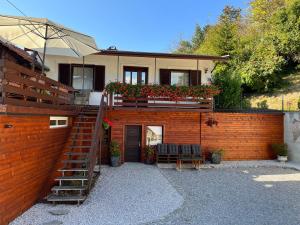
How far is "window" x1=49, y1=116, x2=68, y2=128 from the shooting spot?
8.79 m

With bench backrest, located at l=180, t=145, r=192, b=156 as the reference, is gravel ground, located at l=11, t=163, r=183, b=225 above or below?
below

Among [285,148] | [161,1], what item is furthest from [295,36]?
[161,1]

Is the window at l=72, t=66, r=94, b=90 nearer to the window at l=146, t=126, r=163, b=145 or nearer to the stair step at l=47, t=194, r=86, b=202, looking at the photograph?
the window at l=146, t=126, r=163, b=145

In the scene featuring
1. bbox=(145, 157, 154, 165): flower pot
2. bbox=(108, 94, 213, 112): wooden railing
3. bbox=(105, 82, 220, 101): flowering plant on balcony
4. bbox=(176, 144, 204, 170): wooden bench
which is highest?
bbox=(105, 82, 220, 101): flowering plant on balcony

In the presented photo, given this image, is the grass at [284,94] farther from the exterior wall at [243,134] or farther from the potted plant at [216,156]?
the potted plant at [216,156]

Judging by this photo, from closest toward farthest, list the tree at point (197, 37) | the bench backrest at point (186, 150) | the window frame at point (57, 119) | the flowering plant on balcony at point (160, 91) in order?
the window frame at point (57, 119), the flowering plant on balcony at point (160, 91), the bench backrest at point (186, 150), the tree at point (197, 37)

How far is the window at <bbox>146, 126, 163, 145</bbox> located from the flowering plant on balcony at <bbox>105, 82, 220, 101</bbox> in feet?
6.14

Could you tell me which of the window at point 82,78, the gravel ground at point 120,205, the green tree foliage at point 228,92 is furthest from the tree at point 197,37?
the gravel ground at point 120,205

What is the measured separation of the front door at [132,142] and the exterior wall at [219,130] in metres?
0.23

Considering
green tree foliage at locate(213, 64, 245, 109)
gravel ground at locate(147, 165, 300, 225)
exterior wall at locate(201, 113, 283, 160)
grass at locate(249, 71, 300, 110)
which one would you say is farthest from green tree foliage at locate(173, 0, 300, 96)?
gravel ground at locate(147, 165, 300, 225)

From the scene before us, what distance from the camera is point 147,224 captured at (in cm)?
593

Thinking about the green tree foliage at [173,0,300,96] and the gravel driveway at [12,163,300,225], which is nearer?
the gravel driveway at [12,163,300,225]

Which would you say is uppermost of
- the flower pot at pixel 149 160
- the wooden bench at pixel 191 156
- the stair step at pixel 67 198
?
the wooden bench at pixel 191 156

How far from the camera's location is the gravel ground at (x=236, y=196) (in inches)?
247
